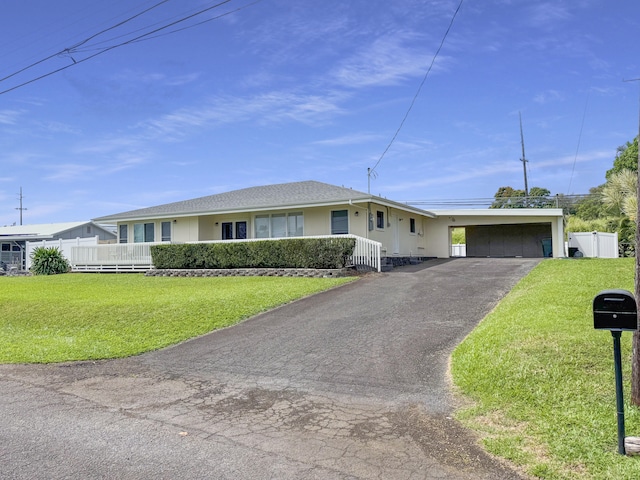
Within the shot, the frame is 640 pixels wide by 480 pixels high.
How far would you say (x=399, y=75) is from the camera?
47.5 ft

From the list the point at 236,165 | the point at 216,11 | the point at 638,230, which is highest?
the point at 216,11

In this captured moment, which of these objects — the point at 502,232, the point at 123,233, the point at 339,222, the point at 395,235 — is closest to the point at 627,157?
the point at 502,232

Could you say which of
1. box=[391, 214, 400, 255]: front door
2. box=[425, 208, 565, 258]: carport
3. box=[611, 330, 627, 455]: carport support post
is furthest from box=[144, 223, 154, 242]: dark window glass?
box=[611, 330, 627, 455]: carport support post

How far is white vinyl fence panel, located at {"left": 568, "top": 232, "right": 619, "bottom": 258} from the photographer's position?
2466 centimetres

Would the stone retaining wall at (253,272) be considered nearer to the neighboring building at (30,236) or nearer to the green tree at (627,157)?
the neighboring building at (30,236)

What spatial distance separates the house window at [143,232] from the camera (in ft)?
84.4

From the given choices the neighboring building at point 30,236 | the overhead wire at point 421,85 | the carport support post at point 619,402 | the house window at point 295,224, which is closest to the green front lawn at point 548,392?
the carport support post at point 619,402

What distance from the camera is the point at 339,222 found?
2061 cm

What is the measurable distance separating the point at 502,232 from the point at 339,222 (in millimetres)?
15792

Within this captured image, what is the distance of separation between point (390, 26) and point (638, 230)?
29.1 ft

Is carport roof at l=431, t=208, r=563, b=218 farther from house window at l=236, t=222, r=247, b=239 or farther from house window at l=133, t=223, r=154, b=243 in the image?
house window at l=133, t=223, r=154, b=243

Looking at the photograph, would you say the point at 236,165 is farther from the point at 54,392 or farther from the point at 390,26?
the point at 54,392

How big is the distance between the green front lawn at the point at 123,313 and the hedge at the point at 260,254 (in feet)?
4.33

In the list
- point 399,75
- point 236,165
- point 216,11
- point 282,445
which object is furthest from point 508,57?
point 236,165
